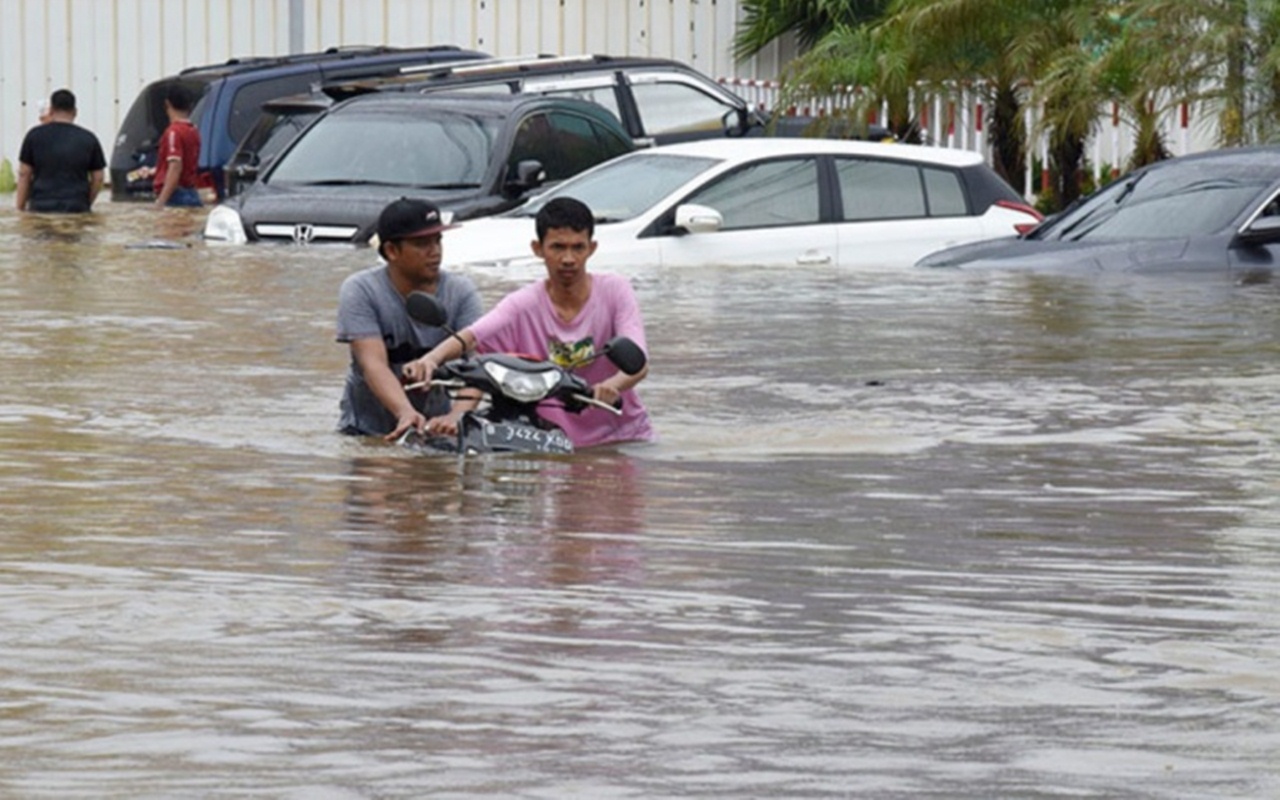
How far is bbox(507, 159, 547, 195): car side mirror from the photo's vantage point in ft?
66.0

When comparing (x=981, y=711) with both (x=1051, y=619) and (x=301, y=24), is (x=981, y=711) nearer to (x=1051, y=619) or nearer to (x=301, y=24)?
(x=1051, y=619)

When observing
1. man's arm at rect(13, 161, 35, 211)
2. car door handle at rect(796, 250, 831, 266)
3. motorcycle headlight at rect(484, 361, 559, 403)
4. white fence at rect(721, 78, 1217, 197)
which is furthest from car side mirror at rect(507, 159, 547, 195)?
motorcycle headlight at rect(484, 361, 559, 403)

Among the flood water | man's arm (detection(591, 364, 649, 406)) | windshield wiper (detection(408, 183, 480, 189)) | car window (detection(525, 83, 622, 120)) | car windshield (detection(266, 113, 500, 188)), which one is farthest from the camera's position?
car window (detection(525, 83, 622, 120))

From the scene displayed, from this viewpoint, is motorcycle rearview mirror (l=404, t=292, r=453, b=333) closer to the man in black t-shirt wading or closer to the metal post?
the man in black t-shirt wading

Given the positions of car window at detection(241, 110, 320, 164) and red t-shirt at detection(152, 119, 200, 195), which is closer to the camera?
car window at detection(241, 110, 320, 164)

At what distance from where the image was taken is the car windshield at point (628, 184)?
18422 millimetres

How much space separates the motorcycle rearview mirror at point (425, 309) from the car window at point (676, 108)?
48.7 ft

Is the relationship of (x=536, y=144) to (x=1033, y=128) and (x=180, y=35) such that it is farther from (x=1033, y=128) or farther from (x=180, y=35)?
(x=180, y=35)

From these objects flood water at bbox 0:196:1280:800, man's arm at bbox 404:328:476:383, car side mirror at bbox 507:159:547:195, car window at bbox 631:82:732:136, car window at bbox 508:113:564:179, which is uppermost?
car window at bbox 631:82:732:136

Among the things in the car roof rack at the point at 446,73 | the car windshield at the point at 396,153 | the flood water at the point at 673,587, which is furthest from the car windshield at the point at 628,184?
the car roof rack at the point at 446,73

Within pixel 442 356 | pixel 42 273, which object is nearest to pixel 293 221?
pixel 42 273

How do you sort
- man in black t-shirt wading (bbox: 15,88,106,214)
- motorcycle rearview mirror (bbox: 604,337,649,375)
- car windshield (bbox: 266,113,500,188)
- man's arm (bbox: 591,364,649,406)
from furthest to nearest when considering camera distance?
man in black t-shirt wading (bbox: 15,88,106,214) → car windshield (bbox: 266,113,500,188) → man's arm (bbox: 591,364,649,406) → motorcycle rearview mirror (bbox: 604,337,649,375)

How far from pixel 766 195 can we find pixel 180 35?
16190 mm

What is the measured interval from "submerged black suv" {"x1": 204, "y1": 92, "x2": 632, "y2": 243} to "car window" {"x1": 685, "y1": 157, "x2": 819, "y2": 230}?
6.07ft
